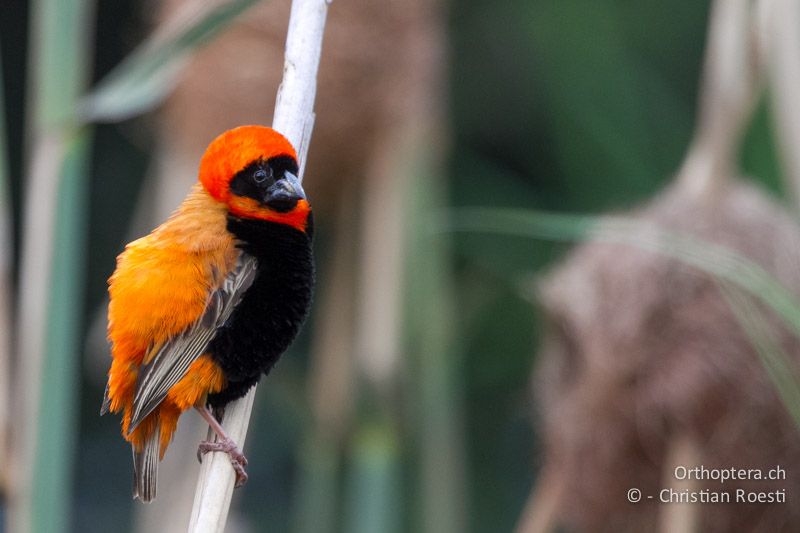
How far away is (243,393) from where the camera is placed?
5.62 ft

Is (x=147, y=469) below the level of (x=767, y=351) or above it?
below

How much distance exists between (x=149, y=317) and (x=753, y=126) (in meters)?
2.03

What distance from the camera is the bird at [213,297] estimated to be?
1.71 metres

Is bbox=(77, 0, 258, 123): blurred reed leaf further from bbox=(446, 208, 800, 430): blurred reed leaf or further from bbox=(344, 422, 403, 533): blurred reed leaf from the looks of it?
bbox=(344, 422, 403, 533): blurred reed leaf

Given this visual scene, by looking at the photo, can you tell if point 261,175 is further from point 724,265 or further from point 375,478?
point 375,478

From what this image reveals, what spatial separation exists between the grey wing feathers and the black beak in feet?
0.35

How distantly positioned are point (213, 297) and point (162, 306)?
88 millimetres

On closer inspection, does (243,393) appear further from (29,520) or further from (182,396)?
(29,520)

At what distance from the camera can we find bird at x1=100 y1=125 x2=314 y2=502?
67.5 inches

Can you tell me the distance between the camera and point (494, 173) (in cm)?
423

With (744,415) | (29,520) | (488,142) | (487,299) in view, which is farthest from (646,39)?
(29,520)

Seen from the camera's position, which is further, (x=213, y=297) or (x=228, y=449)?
(x=213, y=297)

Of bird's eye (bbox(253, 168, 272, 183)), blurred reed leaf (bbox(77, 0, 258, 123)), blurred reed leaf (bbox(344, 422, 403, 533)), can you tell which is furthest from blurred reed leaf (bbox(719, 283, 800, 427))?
blurred reed leaf (bbox(344, 422, 403, 533))

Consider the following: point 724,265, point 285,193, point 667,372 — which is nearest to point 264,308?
point 285,193
